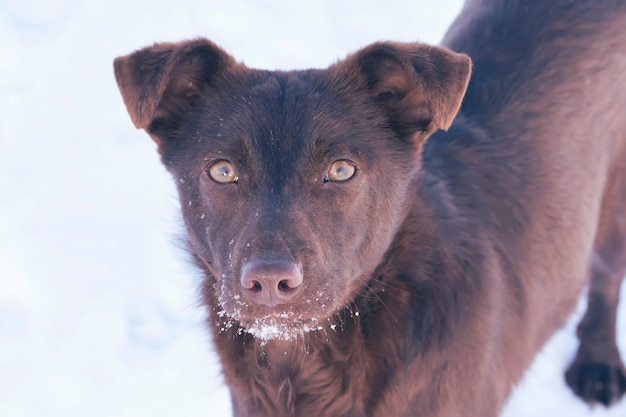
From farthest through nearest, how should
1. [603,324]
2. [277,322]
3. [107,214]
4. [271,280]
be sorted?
[107,214]
[603,324]
[277,322]
[271,280]

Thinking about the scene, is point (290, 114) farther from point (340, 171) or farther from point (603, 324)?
point (603, 324)

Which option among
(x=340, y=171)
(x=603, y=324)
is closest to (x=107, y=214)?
(x=340, y=171)

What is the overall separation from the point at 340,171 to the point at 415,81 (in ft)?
1.43

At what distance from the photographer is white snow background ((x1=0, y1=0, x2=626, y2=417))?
4316mm

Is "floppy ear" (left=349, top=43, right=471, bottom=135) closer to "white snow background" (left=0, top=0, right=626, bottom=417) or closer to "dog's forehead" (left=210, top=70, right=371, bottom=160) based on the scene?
"dog's forehead" (left=210, top=70, right=371, bottom=160)

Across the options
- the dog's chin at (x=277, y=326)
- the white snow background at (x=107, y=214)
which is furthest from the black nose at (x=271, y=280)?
the white snow background at (x=107, y=214)

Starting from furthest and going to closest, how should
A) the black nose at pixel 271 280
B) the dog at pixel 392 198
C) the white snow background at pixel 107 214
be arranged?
the white snow background at pixel 107 214 → the dog at pixel 392 198 → the black nose at pixel 271 280

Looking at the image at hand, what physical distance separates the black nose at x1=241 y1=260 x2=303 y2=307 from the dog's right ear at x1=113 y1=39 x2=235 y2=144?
2.64 ft

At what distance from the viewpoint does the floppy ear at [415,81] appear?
9.18 feet

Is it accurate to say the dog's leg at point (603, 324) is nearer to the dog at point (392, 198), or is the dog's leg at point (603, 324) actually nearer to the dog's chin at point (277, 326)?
the dog at point (392, 198)

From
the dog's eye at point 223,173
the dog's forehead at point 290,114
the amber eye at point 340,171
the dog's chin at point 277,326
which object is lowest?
the dog's chin at point 277,326

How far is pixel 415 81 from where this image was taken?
283cm

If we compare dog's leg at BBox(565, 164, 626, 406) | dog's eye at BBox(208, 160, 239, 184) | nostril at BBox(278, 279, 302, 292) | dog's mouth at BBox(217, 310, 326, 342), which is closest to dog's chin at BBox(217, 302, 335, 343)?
dog's mouth at BBox(217, 310, 326, 342)

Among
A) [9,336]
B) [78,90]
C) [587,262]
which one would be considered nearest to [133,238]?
[9,336]
